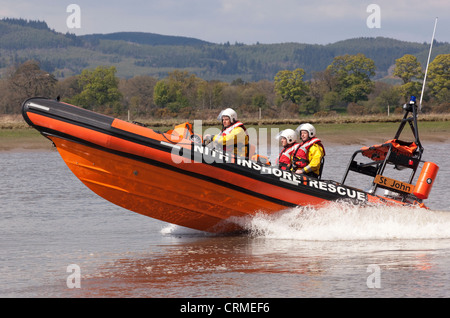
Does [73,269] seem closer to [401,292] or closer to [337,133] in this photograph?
[401,292]

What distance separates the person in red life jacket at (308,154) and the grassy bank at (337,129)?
47.9 ft

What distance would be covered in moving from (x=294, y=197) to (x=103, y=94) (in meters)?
55.5

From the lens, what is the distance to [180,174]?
8.17 metres

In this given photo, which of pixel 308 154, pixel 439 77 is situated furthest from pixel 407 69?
pixel 308 154

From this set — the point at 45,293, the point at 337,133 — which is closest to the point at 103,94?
the point at 337,133

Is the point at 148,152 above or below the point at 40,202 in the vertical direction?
above

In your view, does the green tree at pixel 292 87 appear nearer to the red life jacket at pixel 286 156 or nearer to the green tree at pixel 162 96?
the green tree at pixel 162 96

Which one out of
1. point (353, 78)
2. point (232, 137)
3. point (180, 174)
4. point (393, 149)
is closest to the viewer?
point (180, 174)

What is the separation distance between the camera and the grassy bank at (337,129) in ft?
74.5

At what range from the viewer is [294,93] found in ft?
236

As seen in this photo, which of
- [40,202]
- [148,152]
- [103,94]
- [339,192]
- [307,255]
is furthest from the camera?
[103,94]

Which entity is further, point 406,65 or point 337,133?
point 406,65

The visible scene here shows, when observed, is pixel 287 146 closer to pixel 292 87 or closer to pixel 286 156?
pixel 286 156

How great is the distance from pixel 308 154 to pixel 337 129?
18.1m
